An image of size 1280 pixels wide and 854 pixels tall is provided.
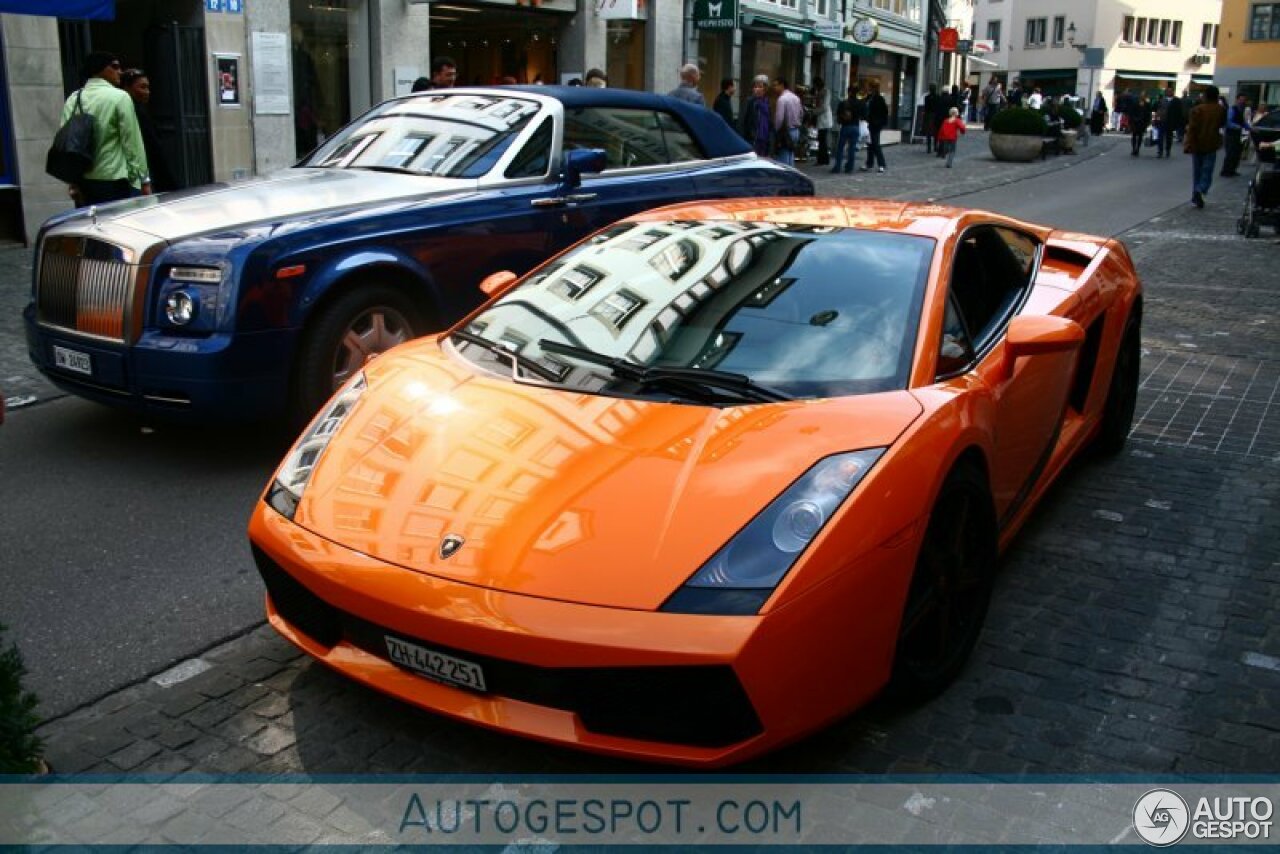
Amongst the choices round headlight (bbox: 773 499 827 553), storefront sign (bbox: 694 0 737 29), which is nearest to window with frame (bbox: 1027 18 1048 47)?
storefront sign (bbox: 694 0 737 29)

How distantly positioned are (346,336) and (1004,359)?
130 inches

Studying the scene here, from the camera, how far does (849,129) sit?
24359 millimetres

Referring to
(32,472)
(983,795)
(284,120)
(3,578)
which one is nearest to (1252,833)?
(983,795)

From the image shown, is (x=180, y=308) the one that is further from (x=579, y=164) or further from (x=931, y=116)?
(x=931, y=116)

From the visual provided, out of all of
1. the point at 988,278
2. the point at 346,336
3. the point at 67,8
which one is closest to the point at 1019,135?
the point at 67,8

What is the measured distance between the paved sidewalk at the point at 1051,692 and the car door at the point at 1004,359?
0.48 meters

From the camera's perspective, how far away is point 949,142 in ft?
87.7

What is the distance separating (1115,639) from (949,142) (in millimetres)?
24163

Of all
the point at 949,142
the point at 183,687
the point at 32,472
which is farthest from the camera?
the point at 949,142

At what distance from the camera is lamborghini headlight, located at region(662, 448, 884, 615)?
2.90 meters

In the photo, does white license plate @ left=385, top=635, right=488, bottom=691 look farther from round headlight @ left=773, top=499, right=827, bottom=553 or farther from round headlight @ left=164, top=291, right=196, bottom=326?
round headlight @ left=164, top=291, right=196, bottom=326

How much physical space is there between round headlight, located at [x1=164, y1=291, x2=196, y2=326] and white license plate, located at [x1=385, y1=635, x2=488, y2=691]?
120 inches

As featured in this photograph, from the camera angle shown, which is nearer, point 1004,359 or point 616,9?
point 1004,359

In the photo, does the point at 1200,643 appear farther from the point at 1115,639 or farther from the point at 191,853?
the point at 191,853
